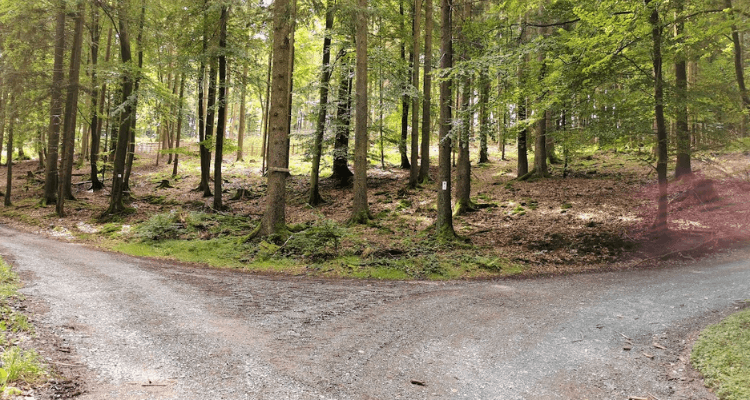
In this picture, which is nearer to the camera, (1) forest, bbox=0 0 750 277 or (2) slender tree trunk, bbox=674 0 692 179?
(2) slender tree trunk, bbox=674 0 692 179

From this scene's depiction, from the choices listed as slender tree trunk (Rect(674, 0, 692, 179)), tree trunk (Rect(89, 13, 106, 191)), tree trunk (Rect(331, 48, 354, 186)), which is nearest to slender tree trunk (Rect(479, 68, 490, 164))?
slender tree trunk (Rect(674, 0, 692, 179))

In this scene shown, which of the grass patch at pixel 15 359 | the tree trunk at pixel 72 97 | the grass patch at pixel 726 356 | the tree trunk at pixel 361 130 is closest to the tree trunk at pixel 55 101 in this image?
the tree trunk at pixel 72 97

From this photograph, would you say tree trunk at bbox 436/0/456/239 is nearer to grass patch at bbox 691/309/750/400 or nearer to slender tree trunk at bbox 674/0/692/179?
slender tree trunk at bbox 674/0/692/179

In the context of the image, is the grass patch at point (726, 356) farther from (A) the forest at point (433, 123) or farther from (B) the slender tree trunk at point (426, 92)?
(B) the slender tree trunk at point (426, 92)

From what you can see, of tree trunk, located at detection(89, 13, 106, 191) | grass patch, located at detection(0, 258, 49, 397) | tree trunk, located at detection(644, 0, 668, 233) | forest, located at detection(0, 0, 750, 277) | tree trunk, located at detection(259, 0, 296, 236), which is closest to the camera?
grass patch, located at detection(0, 258, 49, 397)

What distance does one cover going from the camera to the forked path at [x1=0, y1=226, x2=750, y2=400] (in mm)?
4012

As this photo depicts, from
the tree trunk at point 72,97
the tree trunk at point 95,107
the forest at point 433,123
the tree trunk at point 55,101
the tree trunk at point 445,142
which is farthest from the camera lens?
the tree trunk at point 95,107

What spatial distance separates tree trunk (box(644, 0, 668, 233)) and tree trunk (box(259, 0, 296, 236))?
9.48 meters

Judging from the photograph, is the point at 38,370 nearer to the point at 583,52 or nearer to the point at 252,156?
the point at 583,52

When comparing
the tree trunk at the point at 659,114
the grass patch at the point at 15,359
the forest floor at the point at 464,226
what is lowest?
the grass patch at the point at 15,359

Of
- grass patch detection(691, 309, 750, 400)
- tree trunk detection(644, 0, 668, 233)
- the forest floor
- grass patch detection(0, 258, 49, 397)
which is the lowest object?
grass patch detection(691, 309, 750, 400)

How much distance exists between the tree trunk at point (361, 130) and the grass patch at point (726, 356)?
382 inches

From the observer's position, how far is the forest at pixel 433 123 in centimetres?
1035

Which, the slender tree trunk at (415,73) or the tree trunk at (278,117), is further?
the slender tree trunk at (415,73)
